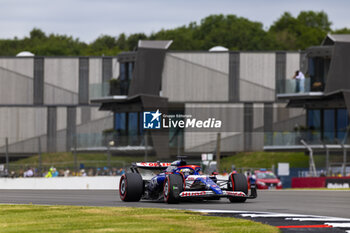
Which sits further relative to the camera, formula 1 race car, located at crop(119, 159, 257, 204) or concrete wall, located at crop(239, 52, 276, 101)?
concrete wall, located at crop(239, 52, 276, 101)

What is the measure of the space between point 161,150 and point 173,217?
34.3m

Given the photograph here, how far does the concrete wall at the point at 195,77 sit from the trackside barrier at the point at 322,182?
1925cm

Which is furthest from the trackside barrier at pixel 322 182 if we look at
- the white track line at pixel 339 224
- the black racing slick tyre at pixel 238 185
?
the white track line at pixel 339 224

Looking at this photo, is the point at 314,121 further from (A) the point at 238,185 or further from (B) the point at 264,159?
(A) the point at 238,185

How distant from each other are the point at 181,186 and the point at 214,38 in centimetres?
8732

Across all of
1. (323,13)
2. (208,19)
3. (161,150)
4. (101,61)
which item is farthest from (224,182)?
(323,13)

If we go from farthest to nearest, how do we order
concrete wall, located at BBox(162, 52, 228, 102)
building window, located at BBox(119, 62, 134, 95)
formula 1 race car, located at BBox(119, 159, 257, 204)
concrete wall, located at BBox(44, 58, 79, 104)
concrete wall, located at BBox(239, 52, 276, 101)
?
concrete wall, located at BBox(44, 58, 79, 104), concrete wall, located at BBox(239, 52, 276, 101), concrete wall, located at BBox(162, 52, 228, 102), building window, located at BBox(119, 62, 134, 95), formula 1 race car, located at BBox(119, 159, 257, 204)

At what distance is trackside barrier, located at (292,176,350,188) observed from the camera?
40219 mm

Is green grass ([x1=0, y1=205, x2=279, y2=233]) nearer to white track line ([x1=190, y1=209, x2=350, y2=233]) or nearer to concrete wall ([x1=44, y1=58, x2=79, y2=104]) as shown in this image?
white track line ([x1=190, y1=209, x2=350, y2=233])

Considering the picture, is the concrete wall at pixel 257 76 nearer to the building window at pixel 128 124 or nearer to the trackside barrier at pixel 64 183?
the building window at pixel 128 124

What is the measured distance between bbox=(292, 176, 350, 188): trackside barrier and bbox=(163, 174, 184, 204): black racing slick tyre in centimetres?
2105

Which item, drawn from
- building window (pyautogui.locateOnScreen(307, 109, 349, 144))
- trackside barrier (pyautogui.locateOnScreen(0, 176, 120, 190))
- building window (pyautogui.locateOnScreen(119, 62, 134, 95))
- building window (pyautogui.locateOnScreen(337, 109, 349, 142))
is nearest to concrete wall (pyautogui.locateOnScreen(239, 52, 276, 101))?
building window (pyautogui.locateOnScreen(307, 109, 349, 144))

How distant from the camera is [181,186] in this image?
20531 millimetres

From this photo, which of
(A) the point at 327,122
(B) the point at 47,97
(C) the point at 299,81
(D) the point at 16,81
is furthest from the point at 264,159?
(D) the point at 16,81
